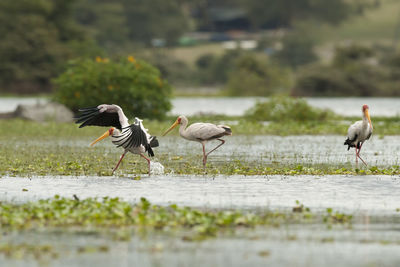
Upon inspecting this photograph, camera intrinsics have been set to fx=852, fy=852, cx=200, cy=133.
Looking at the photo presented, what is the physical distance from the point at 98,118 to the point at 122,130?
1021 millimetres

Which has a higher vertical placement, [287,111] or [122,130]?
[287,111]

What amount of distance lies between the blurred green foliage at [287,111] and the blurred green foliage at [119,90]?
12.3 ft

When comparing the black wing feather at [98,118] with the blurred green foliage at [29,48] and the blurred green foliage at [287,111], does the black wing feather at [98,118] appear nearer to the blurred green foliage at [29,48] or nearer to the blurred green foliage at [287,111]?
the blurred green foliage at [287,111]

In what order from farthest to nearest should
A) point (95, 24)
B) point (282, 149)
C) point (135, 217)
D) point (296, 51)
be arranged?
point (296, 51)
point (95, 24)
point (282, 149)
point (135, 217)

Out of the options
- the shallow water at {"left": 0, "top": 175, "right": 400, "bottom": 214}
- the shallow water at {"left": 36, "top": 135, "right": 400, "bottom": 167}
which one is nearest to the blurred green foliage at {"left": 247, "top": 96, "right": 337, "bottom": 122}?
the shallow water at {"left": 36, "top": 135, "right": 400, "bottom": 167}

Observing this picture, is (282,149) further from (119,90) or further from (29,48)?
(29,48)

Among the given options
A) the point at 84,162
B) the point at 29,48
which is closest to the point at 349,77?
the point at 29,48

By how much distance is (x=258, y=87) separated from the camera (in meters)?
72.3

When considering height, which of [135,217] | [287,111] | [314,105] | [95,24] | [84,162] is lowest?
[135,217]

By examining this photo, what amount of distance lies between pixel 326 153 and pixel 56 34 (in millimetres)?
52441

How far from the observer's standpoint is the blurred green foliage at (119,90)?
32219 millimetres

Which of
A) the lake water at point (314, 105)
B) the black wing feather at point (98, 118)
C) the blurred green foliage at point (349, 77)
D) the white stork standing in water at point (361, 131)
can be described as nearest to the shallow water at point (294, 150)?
the white stork standing in water at point (361, 131)

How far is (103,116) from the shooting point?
628 inches

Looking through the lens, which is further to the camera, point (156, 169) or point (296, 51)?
point (296, 51)
